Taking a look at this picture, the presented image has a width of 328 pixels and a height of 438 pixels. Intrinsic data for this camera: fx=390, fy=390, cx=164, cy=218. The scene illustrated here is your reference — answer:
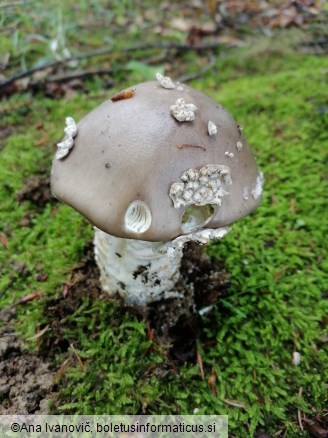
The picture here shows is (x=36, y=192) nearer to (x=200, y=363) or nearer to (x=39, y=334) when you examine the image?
(x=39, y=334)

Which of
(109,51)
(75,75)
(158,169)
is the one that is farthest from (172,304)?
(109,51)

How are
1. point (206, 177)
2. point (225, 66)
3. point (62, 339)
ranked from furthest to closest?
1. point (225, 66)
2. point (62, 339)
3. point (206, 177)

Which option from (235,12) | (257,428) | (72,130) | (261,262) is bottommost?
(257,428)

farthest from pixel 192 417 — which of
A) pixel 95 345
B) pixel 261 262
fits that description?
pixel 261 262

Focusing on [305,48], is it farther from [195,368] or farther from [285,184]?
[195,368]

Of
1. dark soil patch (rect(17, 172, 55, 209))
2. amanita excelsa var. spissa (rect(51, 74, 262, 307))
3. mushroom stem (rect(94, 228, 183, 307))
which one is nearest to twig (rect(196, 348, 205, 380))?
mushroom stem (rect(94, 228, 183, 307))

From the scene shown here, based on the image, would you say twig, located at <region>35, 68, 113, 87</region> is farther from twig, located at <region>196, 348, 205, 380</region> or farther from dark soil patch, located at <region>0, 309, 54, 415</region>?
twig, located at <region>196, 348, 205, 380</region>

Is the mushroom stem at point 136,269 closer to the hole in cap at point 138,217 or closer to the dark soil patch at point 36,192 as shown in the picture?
the hole in cap at point 138,217
